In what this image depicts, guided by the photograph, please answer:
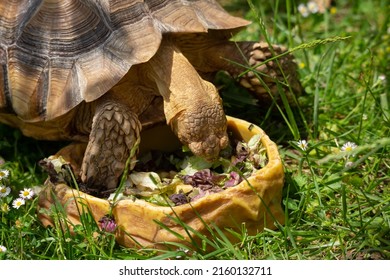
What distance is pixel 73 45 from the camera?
11.2 feet

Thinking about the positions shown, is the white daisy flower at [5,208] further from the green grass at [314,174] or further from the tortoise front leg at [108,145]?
the tortoise front leg at [108,145]

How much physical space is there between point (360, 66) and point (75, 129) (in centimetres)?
208

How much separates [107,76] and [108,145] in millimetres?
348

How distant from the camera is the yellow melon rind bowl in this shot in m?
3.06

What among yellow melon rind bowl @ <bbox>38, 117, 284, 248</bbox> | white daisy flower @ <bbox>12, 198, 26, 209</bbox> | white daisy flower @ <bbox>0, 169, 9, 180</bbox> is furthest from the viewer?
white daisy flower @ <bbox>0, 169, 9, 180</bbox>

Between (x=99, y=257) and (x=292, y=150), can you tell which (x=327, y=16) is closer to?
(x=292, y=150)

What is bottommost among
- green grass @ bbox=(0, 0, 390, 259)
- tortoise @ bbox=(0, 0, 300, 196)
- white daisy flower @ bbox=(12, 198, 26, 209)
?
green grass @ bbox=(0, 0, 390, 259)

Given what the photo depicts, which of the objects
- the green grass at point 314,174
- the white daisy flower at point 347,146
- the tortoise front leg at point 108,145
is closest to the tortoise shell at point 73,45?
the tortoise front leg at point 108,145

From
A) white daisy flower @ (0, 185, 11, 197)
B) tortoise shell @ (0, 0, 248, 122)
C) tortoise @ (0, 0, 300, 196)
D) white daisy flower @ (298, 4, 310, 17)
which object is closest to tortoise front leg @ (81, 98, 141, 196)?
tortoise @ (0, 0, 300, 196)

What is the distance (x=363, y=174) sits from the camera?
3.61m

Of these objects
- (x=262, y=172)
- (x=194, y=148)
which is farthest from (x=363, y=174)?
(x=194, y=148)

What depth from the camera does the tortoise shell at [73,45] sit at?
10.9 ft

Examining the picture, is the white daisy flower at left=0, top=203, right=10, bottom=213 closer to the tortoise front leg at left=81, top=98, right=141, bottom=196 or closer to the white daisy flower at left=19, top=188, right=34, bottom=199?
the white daisy flower at left=19, top=188, right=34, bottom=199
